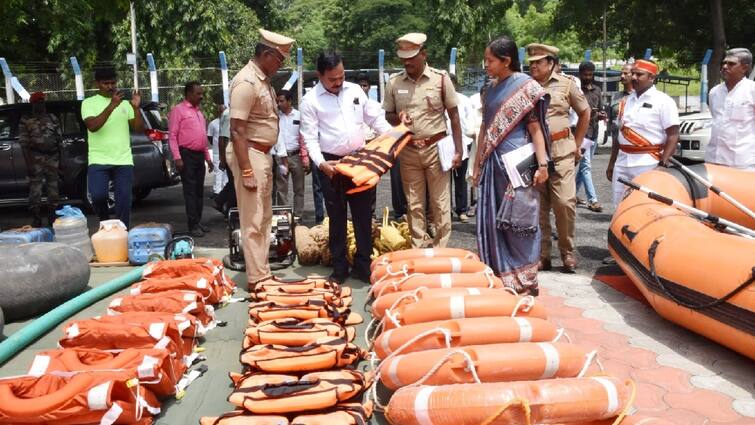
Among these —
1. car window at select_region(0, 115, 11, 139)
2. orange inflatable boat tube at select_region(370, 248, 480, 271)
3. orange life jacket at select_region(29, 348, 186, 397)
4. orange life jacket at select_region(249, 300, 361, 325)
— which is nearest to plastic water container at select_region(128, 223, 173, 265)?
orange life jacket at select_region(249, 300, 361, 325)

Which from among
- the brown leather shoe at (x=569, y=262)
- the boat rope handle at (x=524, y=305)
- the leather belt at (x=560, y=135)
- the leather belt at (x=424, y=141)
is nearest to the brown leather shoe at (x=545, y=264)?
the brown leather shoe at (x=569, y=262)

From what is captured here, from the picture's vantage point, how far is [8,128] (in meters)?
10.4

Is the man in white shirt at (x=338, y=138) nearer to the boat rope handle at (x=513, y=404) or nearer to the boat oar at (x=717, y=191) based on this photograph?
the boat oar at (x=717, y=191)

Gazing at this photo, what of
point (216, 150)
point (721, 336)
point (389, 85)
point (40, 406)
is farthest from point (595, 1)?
point (40, 406)

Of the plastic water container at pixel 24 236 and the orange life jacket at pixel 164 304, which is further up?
the plastic water container at pixel 24 236

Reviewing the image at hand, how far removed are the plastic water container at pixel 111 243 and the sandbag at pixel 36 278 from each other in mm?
1291

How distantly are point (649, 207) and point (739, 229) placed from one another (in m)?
0.70

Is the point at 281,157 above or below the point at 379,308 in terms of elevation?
above

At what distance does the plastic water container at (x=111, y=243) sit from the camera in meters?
6.94

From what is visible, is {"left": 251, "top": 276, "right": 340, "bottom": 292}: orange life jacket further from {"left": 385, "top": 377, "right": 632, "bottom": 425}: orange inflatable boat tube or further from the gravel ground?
the gravel ground

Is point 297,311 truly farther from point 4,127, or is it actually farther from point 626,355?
point 4,127

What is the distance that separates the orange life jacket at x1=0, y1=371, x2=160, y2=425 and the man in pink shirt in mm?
5292

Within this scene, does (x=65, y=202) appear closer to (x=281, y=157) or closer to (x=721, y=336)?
(x=281, y=157)

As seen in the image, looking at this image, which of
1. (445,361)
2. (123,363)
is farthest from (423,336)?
(123,363)
